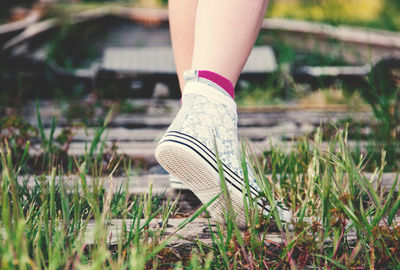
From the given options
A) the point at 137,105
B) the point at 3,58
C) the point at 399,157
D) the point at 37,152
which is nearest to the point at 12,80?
the point at 3,58

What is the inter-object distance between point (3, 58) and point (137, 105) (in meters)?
1.07

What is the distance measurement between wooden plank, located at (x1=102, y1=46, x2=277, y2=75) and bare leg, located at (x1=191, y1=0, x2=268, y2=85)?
2218 mm

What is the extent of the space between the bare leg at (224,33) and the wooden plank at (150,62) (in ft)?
7.28

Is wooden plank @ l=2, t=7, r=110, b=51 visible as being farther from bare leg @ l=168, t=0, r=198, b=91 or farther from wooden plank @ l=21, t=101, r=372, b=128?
bare leg @ l=168, t=0, r=198, b=91

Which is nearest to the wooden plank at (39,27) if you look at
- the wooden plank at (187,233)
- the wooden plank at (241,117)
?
the wooden plank at (241,117)

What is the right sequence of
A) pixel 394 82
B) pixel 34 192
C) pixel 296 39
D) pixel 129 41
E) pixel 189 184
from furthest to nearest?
pixel 129 41
pixel 296 39
pixel 394 82
pixel 34 192
pixel 189 184

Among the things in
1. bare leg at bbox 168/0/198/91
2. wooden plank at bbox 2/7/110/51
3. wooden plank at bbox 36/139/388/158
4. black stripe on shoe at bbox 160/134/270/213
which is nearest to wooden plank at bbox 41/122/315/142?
wooden plank at bbox 36/139/388/158

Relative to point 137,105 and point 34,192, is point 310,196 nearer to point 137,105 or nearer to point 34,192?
point 34,192

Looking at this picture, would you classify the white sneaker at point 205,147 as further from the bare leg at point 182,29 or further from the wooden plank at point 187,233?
the bare leg at point 182,29

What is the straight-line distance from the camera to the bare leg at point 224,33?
119 centimetres

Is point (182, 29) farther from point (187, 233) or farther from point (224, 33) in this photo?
point (187, 233)

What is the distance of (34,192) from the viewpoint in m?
1.21

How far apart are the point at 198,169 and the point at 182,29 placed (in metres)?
0.66

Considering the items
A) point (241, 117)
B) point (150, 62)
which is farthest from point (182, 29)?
point (150, 62)
